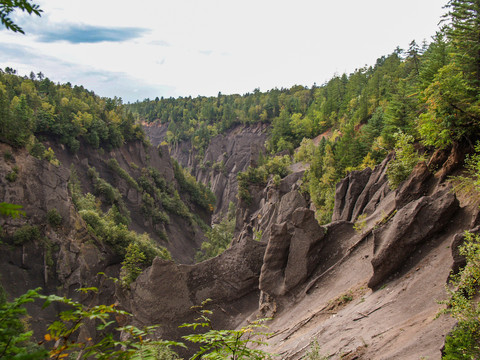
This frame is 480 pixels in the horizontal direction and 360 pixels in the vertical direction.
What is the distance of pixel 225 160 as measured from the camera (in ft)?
468

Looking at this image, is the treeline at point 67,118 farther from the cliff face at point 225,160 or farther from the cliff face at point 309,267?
the cliff face at point 225,160

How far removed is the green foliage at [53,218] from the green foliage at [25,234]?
208cm

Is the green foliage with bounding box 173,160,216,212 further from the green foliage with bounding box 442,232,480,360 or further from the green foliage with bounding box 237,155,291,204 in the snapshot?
the green foliage with bounding box 442,232,480,360

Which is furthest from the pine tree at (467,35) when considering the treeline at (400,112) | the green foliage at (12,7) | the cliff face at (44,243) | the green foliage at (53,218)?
the green foliage at (53,218)

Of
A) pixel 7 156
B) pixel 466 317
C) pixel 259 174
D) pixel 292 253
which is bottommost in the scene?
pixel 292 253

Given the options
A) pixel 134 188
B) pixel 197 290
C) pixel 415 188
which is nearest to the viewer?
pixel 415 188

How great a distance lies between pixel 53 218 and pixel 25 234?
3966mm

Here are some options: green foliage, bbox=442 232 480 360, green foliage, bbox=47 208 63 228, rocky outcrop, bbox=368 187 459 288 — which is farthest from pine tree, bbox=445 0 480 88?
green foliage, bbox=47 208 63 228

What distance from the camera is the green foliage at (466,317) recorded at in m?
8.04

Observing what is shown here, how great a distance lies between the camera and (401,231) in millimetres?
15055

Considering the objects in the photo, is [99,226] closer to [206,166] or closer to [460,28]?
[460,28]

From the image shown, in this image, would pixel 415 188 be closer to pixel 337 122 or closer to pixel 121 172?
pixel 121 172

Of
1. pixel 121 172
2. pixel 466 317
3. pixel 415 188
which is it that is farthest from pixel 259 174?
pixel 466 317

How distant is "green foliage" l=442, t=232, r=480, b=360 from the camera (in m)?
8.04
